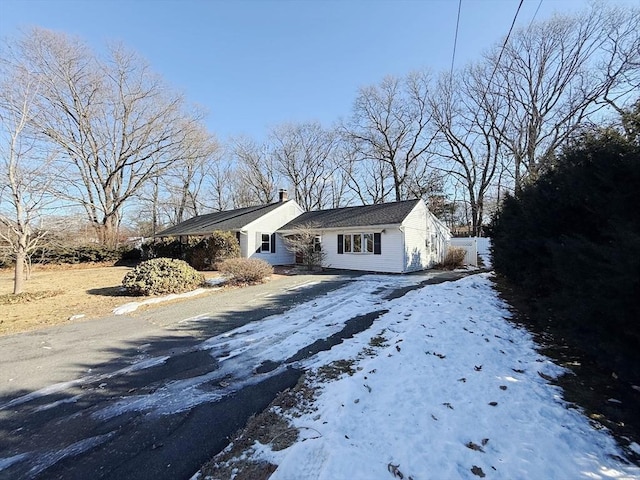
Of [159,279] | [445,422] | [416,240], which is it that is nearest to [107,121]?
[159,279]

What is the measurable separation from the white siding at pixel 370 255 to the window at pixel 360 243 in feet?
0.58

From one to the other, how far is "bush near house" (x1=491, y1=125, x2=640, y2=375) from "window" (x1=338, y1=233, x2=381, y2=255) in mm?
10346

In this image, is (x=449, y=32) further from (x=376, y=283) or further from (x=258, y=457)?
(x=258, y=457)

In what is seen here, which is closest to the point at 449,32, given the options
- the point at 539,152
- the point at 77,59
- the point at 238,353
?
the point at 238,353

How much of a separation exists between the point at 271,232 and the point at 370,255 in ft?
23.4

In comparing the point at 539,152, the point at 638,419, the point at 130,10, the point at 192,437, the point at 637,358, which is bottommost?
the point at 192,437

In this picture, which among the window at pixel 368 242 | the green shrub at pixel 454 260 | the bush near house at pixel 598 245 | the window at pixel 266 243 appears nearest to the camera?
the bush near house at pixel 598 245

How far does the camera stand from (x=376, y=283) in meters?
11.6

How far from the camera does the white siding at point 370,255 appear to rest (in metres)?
14.8

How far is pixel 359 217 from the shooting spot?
56.5ft

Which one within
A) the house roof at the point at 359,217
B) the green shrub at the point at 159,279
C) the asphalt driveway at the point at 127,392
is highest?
the house roof at the point at 359,217

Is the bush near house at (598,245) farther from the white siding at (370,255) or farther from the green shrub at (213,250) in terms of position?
the green shrub at (213,250)

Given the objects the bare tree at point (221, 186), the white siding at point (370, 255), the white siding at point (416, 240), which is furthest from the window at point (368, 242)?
the bare tree at point (221, 186)

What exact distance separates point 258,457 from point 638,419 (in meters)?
3.34
